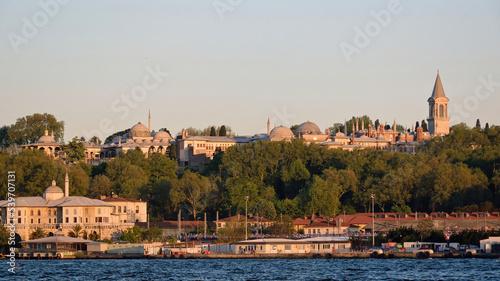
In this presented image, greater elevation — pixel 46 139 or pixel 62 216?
pixel 46 139

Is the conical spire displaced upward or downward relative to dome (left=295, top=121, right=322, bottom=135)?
upward

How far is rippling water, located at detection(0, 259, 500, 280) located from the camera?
6462 centimetres

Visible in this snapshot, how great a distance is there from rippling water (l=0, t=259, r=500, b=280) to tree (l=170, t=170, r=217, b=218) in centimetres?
2806

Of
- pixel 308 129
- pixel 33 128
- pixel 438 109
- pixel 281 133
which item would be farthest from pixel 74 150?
pixel 438 109

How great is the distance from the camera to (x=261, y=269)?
70.4 metres

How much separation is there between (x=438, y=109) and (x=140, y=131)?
41.8 metres

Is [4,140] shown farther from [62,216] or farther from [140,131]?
[62,216]

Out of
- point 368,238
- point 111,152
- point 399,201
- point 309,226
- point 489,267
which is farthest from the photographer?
point 111,152

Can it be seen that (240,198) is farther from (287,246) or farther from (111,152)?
(111,152)

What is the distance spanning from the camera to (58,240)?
84.8 m

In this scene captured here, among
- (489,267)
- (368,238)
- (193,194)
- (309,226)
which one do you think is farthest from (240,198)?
(489,267)

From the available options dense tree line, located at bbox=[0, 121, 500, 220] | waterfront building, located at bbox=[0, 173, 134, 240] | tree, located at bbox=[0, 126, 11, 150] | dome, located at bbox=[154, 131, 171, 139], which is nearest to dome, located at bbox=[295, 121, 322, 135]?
dome, located at bbox=[154, 131, 171, 139]

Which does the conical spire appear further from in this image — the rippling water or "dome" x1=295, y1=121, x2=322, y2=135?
the rippling water

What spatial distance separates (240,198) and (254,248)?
81.9 feet
